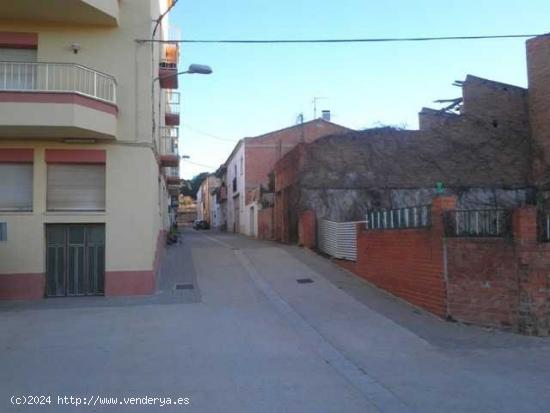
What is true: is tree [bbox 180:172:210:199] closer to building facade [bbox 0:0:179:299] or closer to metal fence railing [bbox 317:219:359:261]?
metal fence railing [bbox 317:219:359:261]

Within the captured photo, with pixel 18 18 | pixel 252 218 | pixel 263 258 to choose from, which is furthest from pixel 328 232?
pixel 252 218

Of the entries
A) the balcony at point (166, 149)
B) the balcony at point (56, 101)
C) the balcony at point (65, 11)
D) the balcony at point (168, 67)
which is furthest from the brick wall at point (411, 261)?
the balcony at point (166, 149)

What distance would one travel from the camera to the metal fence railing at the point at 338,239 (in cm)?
1838

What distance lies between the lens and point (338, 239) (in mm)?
19875

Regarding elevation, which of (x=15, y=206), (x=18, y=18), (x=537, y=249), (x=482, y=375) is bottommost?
(x=482, y=375)

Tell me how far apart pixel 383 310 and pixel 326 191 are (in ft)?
38.7

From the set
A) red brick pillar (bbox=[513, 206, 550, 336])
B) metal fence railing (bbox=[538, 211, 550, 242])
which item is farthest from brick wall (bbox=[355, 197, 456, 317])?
metal fence railing (bbox=[538, 211, 550, 242])

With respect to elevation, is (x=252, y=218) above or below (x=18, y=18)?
below

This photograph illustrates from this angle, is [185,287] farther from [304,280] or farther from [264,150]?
[264,150]

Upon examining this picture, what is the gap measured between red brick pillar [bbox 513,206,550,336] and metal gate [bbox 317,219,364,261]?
655 cm

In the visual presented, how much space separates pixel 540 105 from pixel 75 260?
62.5 ft

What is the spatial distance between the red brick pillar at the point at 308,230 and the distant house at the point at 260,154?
49.7 feet

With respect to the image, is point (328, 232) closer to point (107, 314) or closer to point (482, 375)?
point (107, 314)

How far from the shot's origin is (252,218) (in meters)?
39.7
